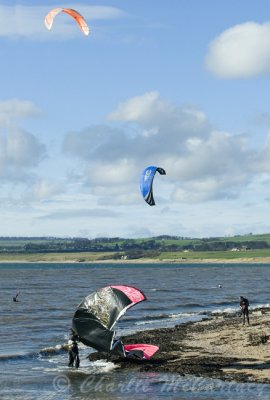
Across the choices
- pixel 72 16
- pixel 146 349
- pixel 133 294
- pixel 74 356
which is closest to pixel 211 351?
pixel 146 349

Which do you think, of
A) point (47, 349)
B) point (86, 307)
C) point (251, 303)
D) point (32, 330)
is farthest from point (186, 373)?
point (251, 303)

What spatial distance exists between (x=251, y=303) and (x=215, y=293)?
17.7 meters

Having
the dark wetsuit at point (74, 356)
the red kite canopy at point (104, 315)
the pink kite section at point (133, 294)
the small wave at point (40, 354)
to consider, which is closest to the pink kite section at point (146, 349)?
the red kite canopy at point (104, 315)

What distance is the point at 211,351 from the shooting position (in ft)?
110

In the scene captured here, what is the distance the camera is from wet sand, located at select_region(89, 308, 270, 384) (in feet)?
92.5

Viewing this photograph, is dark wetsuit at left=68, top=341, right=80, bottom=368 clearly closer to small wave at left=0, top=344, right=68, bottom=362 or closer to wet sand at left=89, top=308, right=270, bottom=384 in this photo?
wet sand at left=89, top=308, right=270, bottom=384

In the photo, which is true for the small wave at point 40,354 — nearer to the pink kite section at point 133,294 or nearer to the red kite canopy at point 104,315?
the red kite canopy at point 104,315

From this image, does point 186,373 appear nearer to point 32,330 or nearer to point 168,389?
point 168,389

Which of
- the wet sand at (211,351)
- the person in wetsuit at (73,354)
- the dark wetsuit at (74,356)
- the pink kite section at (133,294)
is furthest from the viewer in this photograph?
the dark wetsuit at (74,356)

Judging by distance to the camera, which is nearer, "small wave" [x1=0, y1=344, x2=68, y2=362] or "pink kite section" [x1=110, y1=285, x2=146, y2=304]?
"pink kite section" [x1=110, y1=285, x2=146, y2=304]

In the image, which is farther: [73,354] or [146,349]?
[146,349]

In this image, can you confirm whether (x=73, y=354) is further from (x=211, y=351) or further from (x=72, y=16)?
(x=72, y=16)

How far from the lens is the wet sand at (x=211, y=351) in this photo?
92.5ft

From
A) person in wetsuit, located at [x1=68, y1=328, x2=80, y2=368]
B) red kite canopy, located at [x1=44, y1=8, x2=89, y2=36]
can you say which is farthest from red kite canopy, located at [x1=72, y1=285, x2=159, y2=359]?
red kite canopy, located at [x1=44, y1=8, x2=89, y2=36]
